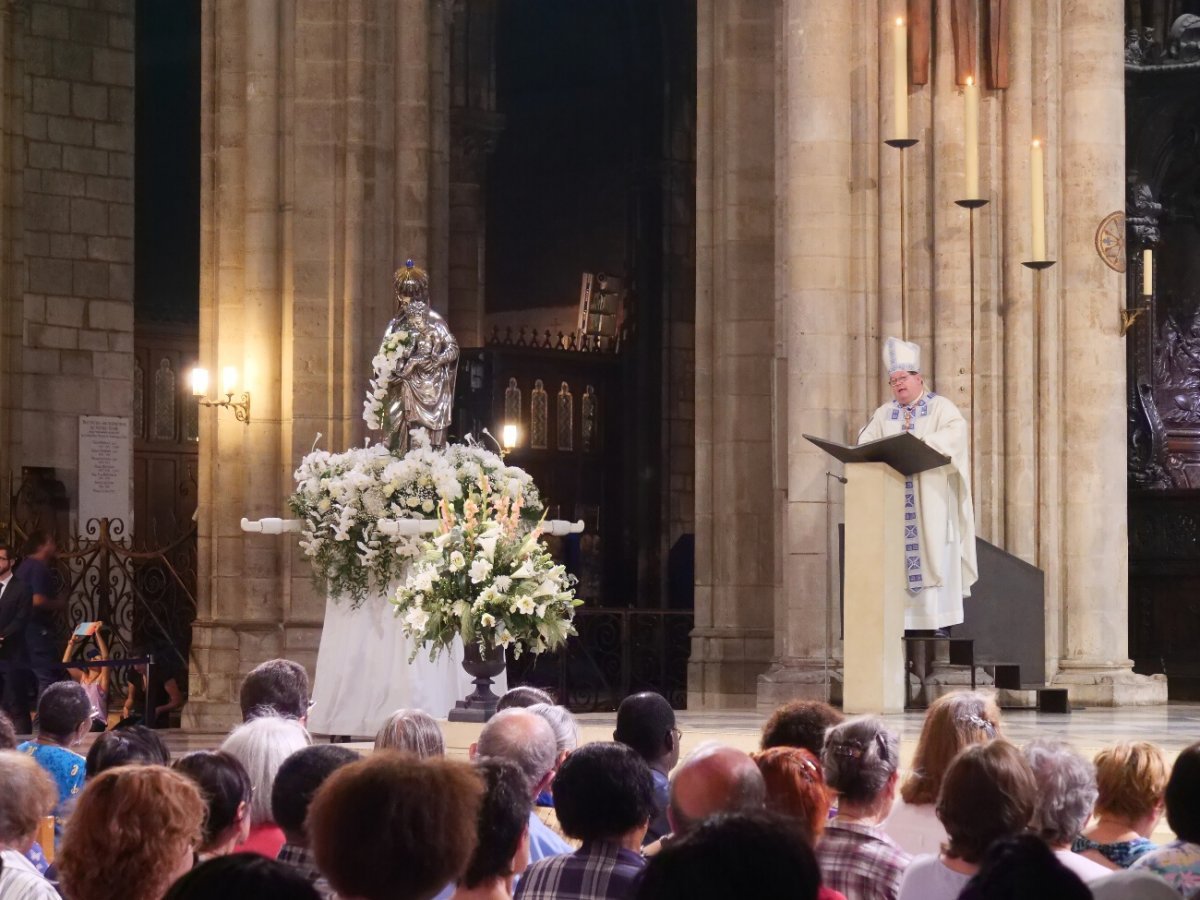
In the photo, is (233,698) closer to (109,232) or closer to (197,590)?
(197,590)

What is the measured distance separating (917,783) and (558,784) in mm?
1346

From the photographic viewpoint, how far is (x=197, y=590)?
55.7 ft

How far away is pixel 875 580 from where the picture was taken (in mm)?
11000

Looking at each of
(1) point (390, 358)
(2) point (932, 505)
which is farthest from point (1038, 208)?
(1) point (390, 358)

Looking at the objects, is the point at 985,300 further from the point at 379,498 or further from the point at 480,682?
the point at 480,682

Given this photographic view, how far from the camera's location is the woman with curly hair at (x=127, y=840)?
407cm

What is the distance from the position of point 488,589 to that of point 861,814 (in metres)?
5.22

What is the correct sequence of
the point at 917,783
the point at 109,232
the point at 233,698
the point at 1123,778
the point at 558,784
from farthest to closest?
the point at 109,232
the point at 233,698
the point at 917,783
the point at 1123,778
the point at 558,784

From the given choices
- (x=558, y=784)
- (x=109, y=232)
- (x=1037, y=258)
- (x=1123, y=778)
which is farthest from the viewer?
(x=109, y=232)

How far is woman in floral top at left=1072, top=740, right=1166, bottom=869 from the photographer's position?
5098 mm

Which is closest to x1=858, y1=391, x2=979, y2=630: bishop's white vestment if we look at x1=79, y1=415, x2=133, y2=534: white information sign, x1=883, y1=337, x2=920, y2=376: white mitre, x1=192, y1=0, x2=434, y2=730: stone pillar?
x1=883, y1=337, x2=920, y2=376: white mitre

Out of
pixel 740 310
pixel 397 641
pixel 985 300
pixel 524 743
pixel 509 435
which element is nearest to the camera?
pixel 524 743

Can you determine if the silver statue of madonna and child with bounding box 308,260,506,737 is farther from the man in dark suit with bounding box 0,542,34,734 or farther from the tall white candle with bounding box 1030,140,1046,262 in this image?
the tall white candle with bounding box 1030,140,1046,262

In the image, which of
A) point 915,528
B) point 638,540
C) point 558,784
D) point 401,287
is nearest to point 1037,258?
point 915,528
